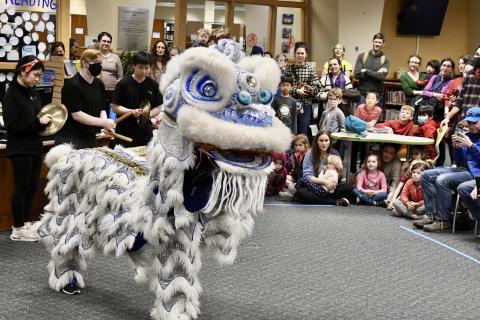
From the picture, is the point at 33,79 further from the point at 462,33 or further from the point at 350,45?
the point at 462,33

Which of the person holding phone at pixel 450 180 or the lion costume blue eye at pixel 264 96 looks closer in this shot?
the lion costume blue eye at pixel 264 96

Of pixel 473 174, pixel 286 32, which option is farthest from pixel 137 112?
pixel 286 32

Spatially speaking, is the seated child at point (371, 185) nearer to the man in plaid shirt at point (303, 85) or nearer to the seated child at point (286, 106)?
the seated child at point (286, 106)

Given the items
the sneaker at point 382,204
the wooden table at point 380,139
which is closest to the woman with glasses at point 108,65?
the wooden table at point 380,139

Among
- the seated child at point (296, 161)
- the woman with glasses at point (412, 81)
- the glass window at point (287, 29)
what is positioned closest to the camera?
the seated child at point (296, 161)

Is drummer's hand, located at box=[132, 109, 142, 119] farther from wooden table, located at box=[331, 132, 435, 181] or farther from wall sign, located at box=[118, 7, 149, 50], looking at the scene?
wall sign, located at box=[118, 7, 149, 50]

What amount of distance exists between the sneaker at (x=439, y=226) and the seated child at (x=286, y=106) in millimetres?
2422

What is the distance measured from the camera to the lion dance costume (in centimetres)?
334

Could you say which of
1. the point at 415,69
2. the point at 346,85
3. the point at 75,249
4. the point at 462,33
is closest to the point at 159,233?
the point at 75,249

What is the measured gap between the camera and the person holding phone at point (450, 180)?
6312 mm

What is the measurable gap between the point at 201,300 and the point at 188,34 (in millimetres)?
9917

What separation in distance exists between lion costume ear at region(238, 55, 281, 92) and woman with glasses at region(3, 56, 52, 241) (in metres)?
2.26

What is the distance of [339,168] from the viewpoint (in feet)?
26.5

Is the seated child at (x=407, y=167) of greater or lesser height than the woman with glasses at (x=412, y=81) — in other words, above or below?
below
